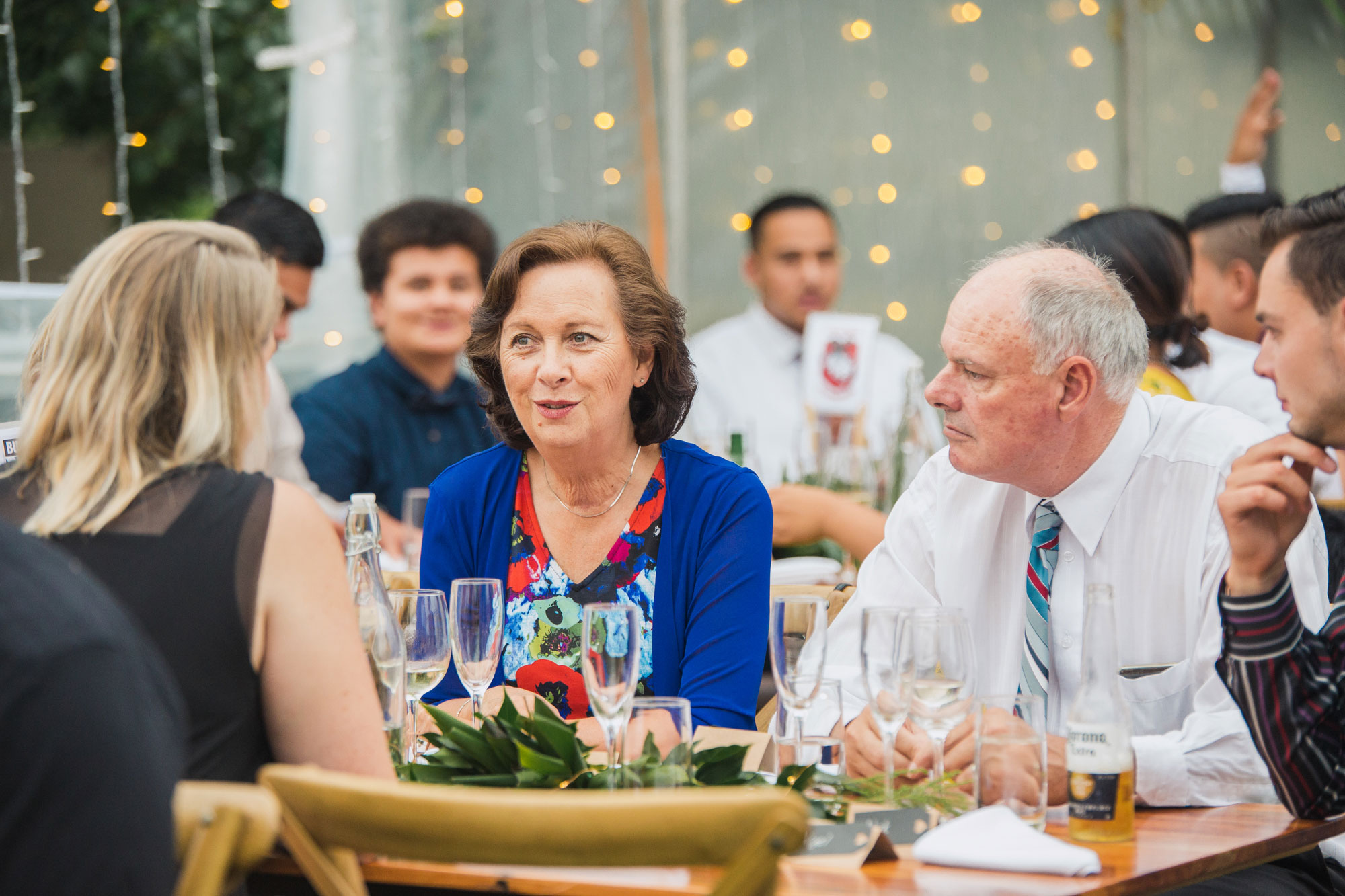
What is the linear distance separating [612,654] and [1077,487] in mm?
974

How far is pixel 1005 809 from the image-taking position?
148cm

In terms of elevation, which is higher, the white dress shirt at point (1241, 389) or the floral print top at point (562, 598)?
the white dress shirt at point (1241, 389)

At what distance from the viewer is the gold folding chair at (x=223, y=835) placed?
108cm

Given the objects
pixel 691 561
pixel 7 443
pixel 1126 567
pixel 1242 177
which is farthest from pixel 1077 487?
pixel 1242 177

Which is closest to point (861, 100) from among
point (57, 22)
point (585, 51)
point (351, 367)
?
point (585, 51)

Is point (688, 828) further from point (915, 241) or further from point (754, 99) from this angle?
point (915, 241)

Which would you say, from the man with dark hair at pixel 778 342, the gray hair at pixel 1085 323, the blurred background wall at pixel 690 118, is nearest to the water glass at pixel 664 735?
the gray hair at pixel 1085 323

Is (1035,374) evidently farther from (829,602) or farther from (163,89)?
(163,89)

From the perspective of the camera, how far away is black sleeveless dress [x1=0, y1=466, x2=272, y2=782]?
55.2 inches

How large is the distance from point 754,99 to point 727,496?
13.9 ft

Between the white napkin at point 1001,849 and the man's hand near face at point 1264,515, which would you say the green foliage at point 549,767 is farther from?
the man's hand near face at point 1264,515

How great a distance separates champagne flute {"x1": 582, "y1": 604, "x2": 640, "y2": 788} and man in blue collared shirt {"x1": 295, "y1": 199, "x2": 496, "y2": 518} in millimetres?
2564

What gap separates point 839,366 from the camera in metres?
4.62

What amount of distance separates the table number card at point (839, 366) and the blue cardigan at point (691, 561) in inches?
84.5
